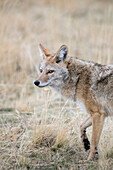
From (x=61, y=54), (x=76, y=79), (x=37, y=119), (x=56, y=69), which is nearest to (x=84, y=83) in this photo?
(x=76, y=79)

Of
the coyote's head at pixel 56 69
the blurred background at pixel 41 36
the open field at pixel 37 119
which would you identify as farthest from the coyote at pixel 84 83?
the blurred background at pixel 41 36

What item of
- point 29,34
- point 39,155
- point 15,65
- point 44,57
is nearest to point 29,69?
point 15,65

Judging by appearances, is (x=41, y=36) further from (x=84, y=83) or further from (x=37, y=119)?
(x=84, y=83)

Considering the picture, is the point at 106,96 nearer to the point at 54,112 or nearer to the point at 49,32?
the point at 54,112

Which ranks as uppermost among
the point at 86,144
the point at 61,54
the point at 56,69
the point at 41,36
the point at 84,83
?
the point at 41,36

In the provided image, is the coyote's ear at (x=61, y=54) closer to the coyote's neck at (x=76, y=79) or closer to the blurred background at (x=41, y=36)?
the coyote's neck at (x=76, y=79)

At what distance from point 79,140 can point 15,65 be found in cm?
480

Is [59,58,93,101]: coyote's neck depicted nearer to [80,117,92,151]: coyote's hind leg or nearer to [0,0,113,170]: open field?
[80,117,92,151]: coyote's hind leg

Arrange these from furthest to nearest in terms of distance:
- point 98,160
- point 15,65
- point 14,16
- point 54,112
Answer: point 14,16, point 15,65, point 54,112, point 98,160

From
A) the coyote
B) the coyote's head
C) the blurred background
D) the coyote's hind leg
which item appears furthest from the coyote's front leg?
the blurred background

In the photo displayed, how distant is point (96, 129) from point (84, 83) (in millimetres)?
731

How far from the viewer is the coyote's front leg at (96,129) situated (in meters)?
5.14

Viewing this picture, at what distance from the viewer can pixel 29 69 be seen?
1071 cm

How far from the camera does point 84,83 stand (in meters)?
5.35
